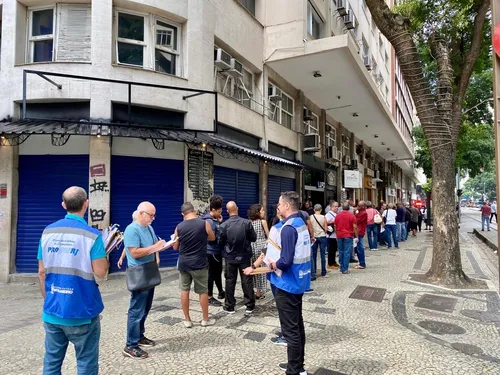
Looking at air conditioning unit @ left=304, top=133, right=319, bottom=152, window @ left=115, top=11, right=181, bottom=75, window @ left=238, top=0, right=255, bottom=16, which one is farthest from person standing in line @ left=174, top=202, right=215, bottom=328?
air conditioning unit @ left=304, top=133, right=319, bottom=152

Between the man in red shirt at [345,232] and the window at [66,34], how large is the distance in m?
7.14

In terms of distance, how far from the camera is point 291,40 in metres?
12.2

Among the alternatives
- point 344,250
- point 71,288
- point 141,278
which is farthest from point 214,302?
point 344,250

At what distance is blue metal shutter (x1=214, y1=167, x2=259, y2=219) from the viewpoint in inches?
422

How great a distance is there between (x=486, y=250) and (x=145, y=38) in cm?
1462

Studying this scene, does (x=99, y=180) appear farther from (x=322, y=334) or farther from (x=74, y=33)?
(x=322, y=334)

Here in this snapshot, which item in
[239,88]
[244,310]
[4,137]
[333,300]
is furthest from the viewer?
[239,88]

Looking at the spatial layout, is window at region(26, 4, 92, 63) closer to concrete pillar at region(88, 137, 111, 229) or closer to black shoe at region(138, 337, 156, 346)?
concrete pillar at region(88, 137, 111, 229)

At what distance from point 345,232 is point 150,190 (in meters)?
4.88

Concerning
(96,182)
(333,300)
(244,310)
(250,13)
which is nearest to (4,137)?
(96,182)

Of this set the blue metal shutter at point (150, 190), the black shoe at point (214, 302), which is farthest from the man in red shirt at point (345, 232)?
the blue metal shutter at point (150, 190)

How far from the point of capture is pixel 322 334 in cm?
479

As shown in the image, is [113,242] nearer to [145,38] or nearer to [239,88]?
[145,38]

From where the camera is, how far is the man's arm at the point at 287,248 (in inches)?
137
